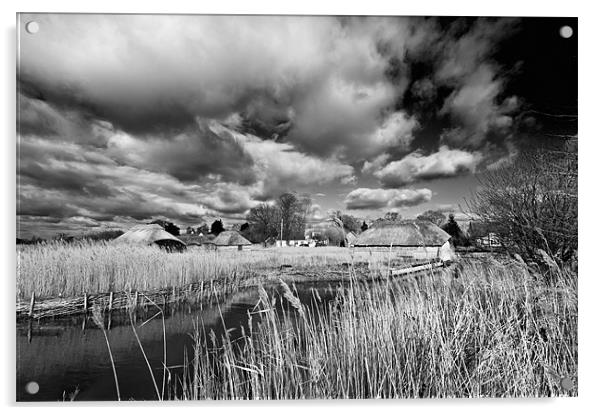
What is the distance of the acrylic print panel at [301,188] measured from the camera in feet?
8.16

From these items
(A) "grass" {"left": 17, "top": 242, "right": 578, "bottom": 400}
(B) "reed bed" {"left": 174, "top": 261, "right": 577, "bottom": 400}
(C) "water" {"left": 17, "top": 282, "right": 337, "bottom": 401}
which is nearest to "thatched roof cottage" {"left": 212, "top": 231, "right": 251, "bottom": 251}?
(A) "grass" {"left": 17, "top": 242, "right": 578, "bottom": 400}

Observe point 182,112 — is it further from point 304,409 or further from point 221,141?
point 304,409

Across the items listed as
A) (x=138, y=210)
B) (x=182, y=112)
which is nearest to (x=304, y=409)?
(x=138, y=210)

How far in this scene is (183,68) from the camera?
2.74m

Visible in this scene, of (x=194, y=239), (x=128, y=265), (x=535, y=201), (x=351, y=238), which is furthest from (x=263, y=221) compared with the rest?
(x=535, y=201)

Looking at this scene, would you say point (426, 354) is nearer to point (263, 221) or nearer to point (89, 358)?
point (263, 221)

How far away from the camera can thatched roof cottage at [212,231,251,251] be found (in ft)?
10.3

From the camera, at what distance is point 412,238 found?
10.00 feet

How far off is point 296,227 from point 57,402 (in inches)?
87.7
